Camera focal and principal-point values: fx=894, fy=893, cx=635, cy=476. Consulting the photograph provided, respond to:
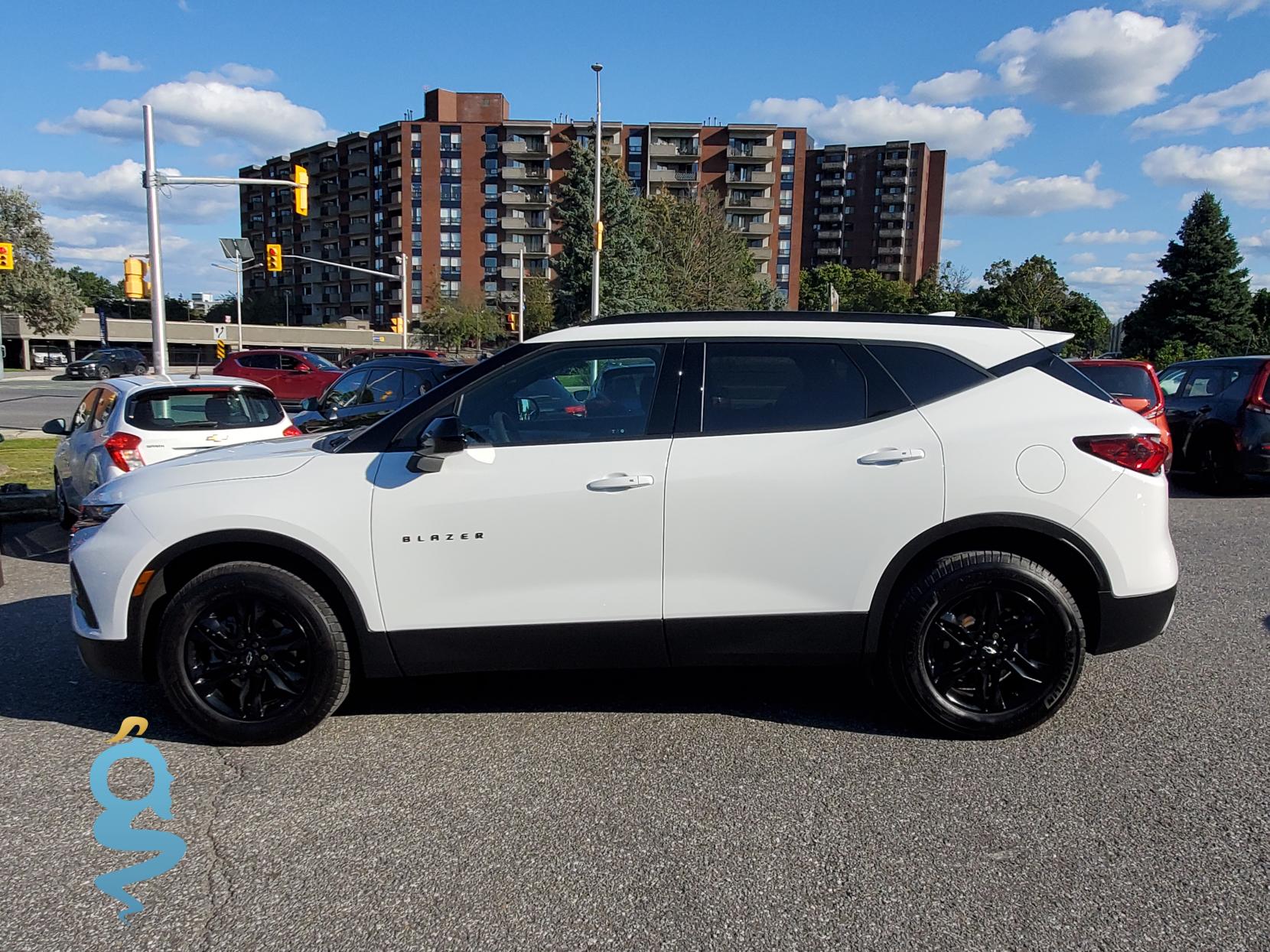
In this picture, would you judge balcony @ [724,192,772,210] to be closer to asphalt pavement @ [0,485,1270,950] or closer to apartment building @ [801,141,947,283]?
apartment building @ [801,141,947,283]

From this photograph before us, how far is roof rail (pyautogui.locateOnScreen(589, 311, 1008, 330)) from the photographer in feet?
13.2

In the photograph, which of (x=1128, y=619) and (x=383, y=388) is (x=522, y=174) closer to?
(x=383, y=388)

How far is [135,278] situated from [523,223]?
251ft

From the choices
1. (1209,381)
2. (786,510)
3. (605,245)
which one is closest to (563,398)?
(786,510)

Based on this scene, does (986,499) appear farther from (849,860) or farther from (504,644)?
(504,644)

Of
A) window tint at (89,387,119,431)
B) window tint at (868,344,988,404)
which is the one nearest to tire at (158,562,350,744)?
window tint at (868,344,988,404)

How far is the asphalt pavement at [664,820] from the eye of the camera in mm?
2609

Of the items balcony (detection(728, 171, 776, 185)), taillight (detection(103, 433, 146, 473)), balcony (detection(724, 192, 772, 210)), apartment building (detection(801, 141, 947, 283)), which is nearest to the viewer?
taillight (detection(103, 433, 146, 473))

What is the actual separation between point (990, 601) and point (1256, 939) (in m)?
1.51

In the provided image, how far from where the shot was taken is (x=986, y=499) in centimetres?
371

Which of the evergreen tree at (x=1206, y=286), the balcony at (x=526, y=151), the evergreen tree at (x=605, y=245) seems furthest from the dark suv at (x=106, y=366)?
the evergreen tree at (x=1206, y=286)

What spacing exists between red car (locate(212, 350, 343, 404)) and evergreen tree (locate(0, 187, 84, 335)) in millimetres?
25444

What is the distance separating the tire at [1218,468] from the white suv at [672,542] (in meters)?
8.38

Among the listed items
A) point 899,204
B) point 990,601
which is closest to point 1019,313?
point 990,601
